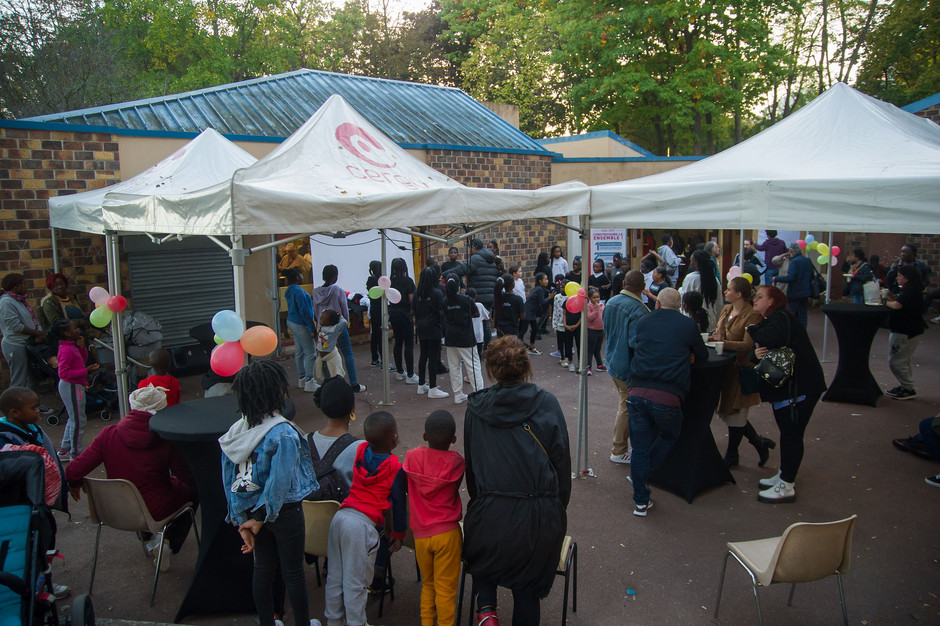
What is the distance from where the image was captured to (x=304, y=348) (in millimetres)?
8227

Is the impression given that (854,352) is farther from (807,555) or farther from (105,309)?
(105,309)

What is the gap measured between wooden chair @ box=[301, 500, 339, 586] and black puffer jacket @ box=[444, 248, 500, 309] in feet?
20.2

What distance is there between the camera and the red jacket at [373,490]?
3088 mm

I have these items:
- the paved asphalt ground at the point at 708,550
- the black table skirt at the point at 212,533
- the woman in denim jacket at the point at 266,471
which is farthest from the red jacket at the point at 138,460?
the woman in denim jacket at the point at 266,471

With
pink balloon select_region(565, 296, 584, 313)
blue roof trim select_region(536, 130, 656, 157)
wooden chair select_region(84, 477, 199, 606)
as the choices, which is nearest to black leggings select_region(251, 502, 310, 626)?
wooden chair select_region(84, 477, 199, 606)

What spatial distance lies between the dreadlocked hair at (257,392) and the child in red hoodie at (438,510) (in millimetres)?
722

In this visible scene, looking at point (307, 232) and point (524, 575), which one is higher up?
point (307, 232)

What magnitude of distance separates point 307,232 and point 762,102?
26233mm

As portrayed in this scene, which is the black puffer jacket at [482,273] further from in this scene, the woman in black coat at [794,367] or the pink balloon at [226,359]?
the pink balloon at [226,359]

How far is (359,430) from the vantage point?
262 inches

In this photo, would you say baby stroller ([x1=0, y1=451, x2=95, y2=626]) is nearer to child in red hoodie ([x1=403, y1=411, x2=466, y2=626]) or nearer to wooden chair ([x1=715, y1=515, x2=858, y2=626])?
child in red hoodie ([x1=403, y1=411, x2=466, y2=626])

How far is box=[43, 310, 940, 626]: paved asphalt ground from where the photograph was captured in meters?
3.58

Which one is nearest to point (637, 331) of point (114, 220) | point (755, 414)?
point (755, 414)

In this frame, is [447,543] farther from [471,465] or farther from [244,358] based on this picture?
[244,358]
